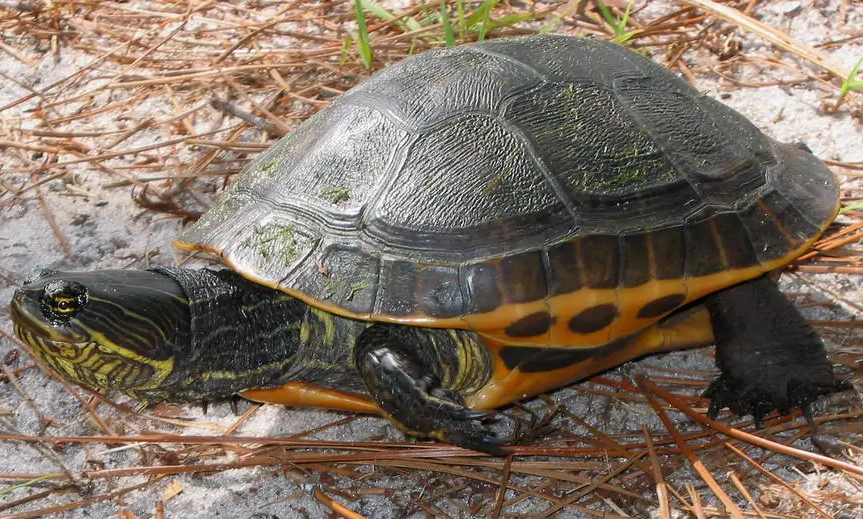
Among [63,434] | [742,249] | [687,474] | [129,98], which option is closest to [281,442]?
[63,434]

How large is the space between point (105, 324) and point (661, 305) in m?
1.94

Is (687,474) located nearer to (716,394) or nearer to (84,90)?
(716,394)

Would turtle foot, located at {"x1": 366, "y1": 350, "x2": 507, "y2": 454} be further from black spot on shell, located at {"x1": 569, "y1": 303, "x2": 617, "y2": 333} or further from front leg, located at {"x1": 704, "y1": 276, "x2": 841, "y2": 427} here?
front leg, located at {"x1": 704, "y1": 276, "x2": 841, "y2": 427}

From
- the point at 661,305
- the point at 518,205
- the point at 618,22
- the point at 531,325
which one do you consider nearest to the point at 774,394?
the point at 661,305

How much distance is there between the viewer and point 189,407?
344 centimetres

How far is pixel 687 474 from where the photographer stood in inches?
117

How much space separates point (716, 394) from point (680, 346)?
28cm

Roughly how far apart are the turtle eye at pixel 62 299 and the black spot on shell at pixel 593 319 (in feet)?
5.47

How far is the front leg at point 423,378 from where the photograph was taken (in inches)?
108

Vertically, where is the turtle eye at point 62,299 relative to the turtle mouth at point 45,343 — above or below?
above

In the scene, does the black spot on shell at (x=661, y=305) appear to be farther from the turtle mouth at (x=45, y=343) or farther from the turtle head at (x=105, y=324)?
the turtle mouth at (x=45, y=343)

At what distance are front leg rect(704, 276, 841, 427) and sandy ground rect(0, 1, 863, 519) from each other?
0.26 meters

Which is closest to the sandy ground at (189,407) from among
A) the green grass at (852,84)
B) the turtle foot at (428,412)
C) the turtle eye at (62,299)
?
the green grass at (852,84)

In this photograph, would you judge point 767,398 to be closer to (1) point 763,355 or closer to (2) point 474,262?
(1) point 763,355
